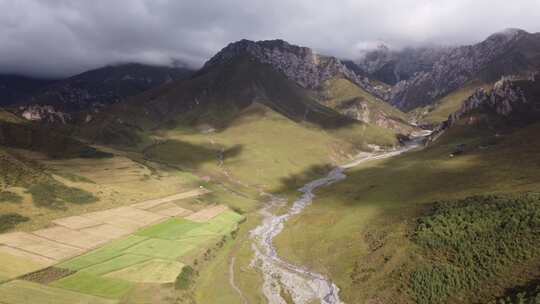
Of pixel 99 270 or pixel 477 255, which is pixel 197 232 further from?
pixel 477 255

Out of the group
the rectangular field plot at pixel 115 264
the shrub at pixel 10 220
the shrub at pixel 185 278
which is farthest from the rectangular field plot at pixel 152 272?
the shrub at pixel 10 220

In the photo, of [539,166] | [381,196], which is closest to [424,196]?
[381,196]

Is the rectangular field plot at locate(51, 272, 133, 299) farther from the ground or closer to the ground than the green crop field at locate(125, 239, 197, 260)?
farther from the ground

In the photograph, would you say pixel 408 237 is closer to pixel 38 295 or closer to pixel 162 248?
pixel 162 248

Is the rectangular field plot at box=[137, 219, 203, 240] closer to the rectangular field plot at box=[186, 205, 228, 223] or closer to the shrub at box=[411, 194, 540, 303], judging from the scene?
the rectangular field plot at box=[186, 205, 228, 223]

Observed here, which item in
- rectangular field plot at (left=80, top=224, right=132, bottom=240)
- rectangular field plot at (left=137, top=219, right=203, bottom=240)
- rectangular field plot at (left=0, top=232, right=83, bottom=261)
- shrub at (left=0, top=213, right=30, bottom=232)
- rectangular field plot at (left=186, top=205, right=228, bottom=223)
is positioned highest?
shrub at (left=0, top=213, right=30, bottom=232)

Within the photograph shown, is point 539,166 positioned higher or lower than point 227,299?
higher

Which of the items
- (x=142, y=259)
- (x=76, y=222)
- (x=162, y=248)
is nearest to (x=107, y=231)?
(x=76, y=222)

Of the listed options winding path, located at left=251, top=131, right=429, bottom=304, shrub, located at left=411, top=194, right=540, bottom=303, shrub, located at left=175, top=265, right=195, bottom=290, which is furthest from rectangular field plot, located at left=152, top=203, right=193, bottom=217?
shrub, located at left=411, top=194, right=540, bottom=303
